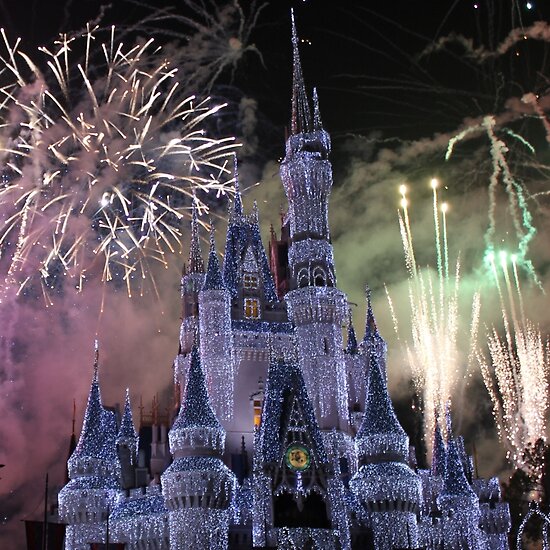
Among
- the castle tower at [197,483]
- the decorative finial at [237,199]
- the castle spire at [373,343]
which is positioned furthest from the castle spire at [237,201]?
the castle tower at [197,483]

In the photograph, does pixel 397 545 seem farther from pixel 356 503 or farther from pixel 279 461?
pixel 279 461

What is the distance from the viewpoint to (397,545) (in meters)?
44.4

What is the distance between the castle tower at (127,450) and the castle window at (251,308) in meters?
9.23

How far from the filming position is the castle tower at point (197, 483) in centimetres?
4272

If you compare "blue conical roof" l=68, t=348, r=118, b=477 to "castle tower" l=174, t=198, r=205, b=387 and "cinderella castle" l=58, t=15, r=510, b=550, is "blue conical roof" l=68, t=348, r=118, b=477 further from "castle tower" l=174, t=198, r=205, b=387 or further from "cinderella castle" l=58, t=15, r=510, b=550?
"castle tower" l=174, t=198, r=205, b=387

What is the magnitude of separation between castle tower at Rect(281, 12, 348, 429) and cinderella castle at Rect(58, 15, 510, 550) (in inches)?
3.1

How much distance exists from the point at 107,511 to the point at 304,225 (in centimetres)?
1963

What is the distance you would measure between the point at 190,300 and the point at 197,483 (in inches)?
704

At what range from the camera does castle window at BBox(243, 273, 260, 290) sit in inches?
2205

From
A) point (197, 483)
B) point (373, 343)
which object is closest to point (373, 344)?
Answer: point (373, 343)

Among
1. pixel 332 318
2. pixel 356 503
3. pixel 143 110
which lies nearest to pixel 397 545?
pixel 356 503

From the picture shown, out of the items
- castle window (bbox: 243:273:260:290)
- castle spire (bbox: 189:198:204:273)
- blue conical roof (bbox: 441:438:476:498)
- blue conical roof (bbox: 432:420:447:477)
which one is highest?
castle spire (bbox: 189:198:204:273)

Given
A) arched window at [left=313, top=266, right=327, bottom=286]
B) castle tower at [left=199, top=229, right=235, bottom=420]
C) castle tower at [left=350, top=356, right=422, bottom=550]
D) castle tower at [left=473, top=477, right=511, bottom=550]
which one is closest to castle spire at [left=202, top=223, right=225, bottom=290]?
castle tower at [left=199, top=229, right=235, bottom=420]

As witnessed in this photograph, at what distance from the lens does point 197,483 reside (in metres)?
43.2
